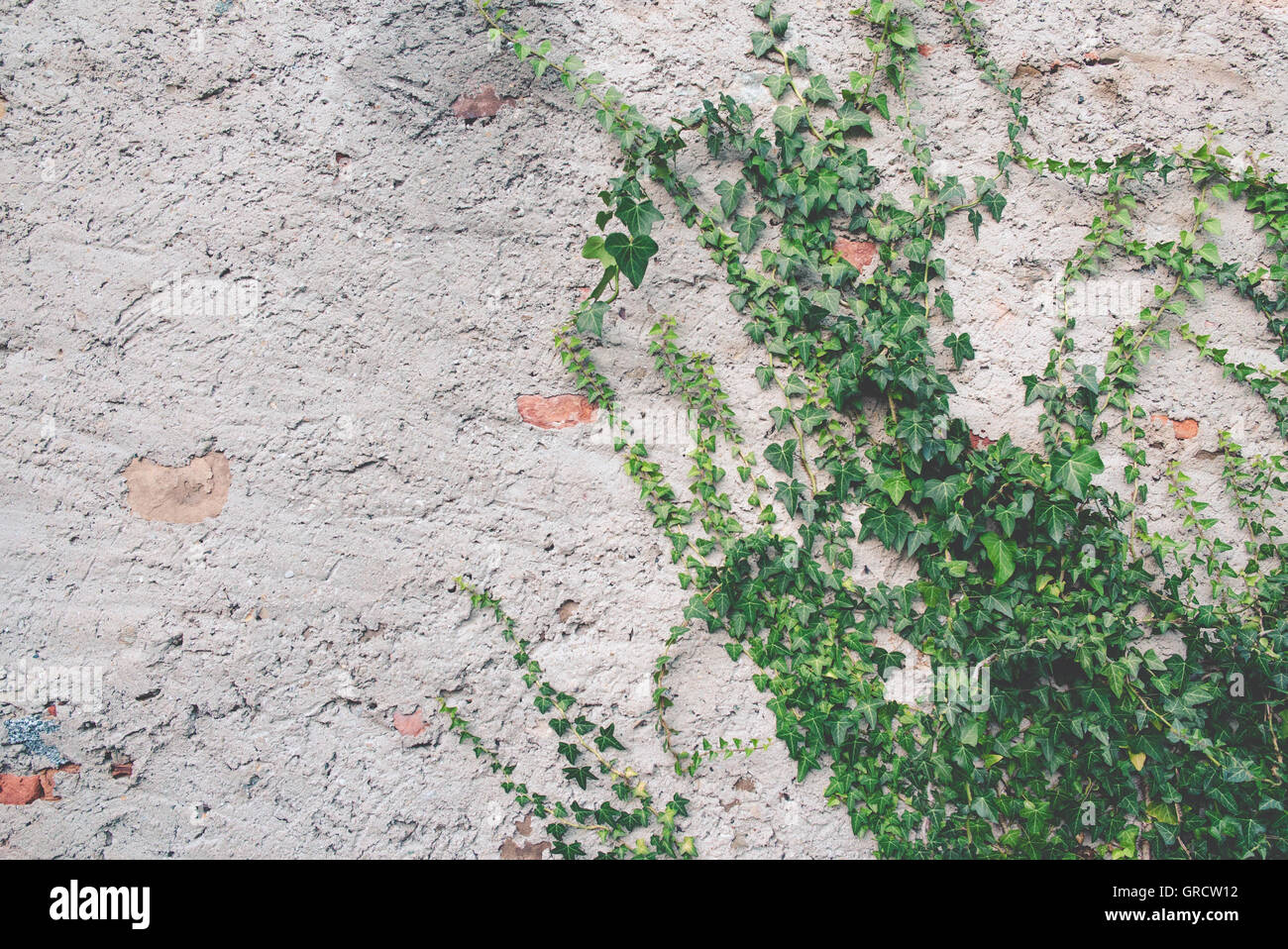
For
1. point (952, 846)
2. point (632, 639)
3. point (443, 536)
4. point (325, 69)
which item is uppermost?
point (325, 69)

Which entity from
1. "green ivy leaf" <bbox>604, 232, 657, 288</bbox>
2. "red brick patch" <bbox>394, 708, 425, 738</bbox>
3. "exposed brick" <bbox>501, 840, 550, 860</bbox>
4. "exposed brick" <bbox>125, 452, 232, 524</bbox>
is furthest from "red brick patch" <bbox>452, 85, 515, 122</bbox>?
"exposed brick" <bbox>501, 840, 550, 860</bbox>

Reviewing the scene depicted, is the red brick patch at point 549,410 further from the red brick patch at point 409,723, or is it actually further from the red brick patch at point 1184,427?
the red brick patch at point 1184,427

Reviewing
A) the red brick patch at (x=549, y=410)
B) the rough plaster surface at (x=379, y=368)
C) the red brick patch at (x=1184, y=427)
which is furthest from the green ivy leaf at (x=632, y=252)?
the red brick patch at (x=1184, y=427)

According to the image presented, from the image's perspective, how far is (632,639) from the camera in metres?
1.91

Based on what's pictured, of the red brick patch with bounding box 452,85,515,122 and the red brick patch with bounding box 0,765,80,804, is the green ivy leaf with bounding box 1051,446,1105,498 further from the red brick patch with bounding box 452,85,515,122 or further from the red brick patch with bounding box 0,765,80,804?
the red brick patch with bounding box 0,765,80,804

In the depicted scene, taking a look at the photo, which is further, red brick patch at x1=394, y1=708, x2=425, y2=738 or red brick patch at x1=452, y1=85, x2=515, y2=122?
red brick patch at x1=452, y1=85, x2=515, y2=122

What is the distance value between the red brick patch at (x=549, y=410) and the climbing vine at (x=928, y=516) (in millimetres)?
80

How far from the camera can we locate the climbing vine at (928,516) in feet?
5.95

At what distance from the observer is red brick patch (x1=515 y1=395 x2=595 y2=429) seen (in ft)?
6.35

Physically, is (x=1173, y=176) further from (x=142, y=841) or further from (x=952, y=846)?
(x=142, y=841)

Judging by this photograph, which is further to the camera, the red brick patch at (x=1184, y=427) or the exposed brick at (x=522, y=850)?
the red brick patch at (x=1184, y=427)

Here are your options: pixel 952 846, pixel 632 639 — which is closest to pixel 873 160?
pixel 632 639

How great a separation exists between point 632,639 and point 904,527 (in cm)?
80

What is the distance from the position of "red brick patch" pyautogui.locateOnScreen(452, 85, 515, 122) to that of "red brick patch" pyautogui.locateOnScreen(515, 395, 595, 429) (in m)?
0.80
